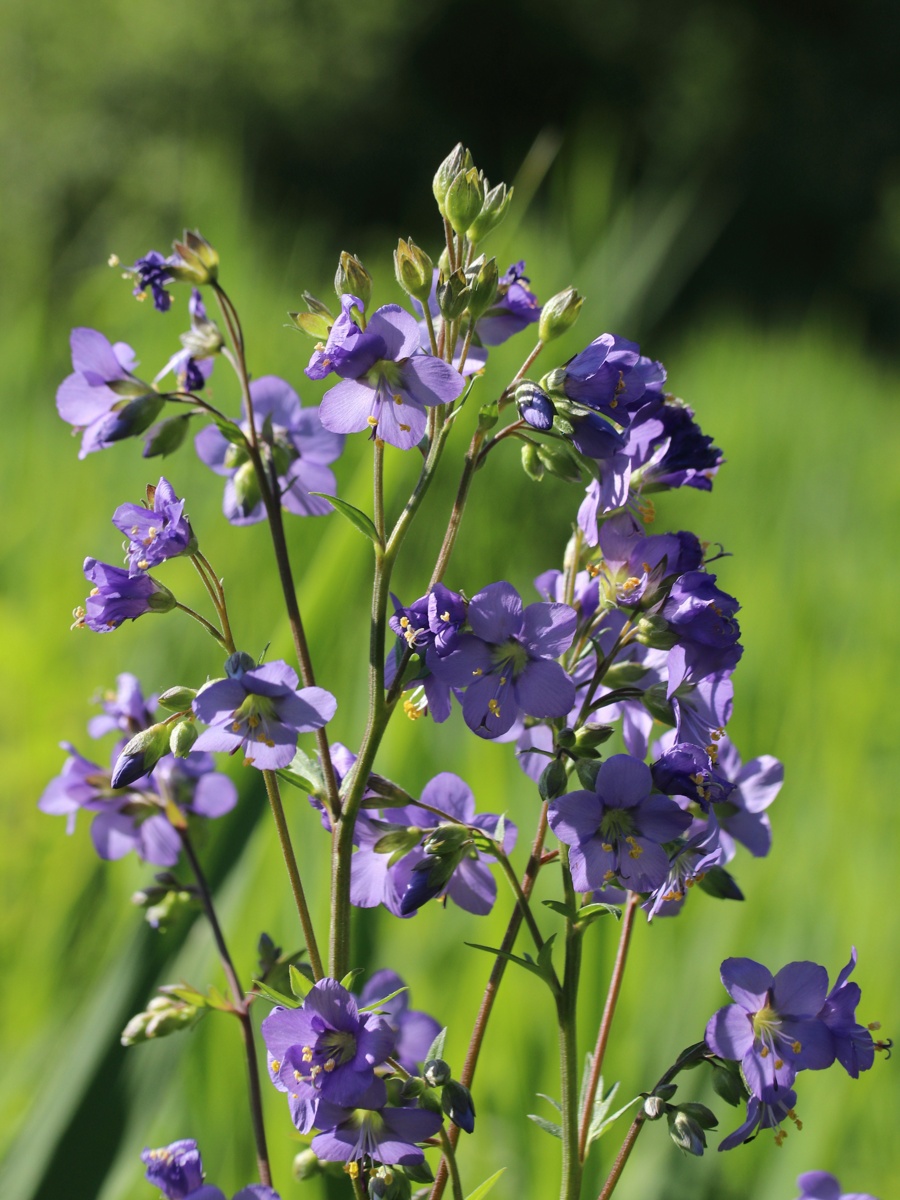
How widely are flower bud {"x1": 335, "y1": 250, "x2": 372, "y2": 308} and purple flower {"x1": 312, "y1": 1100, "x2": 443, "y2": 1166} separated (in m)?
0.31

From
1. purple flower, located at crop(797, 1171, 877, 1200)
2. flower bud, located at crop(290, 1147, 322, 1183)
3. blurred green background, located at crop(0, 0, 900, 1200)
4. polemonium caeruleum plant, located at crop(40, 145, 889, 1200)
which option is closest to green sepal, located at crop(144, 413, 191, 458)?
polemonium caeruleum plant, located at crop(40, 145, 889, 1200)

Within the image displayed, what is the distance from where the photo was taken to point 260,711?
0.43m

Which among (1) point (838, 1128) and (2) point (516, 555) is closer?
(1) point (838, 1128)

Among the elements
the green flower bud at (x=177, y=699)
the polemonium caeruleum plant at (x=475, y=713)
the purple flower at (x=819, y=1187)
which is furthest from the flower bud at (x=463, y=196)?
the purple flower at (x=819, y=1187)

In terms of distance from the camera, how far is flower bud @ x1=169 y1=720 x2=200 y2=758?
45cm

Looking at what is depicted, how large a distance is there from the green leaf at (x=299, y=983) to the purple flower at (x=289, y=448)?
0.67 feet

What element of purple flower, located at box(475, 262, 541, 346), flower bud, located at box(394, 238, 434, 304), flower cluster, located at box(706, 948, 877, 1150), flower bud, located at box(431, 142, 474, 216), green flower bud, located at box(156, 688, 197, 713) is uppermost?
flower bud, located at box(431, 142, 474, 216)

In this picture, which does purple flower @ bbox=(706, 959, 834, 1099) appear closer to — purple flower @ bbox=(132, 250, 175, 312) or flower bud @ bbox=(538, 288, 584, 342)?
flower bud @ bbox=(538, 288, 584, 342)

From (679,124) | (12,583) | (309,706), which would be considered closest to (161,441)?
(309,706)

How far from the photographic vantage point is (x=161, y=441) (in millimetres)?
524

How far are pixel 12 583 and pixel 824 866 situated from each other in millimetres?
1260

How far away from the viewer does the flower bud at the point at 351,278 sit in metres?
0.46

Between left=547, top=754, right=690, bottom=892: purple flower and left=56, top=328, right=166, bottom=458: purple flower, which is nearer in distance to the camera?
left=547, top=754, right=690, bottom=892: purple flower

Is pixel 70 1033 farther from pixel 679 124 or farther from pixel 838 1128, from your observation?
pixel 679 124
